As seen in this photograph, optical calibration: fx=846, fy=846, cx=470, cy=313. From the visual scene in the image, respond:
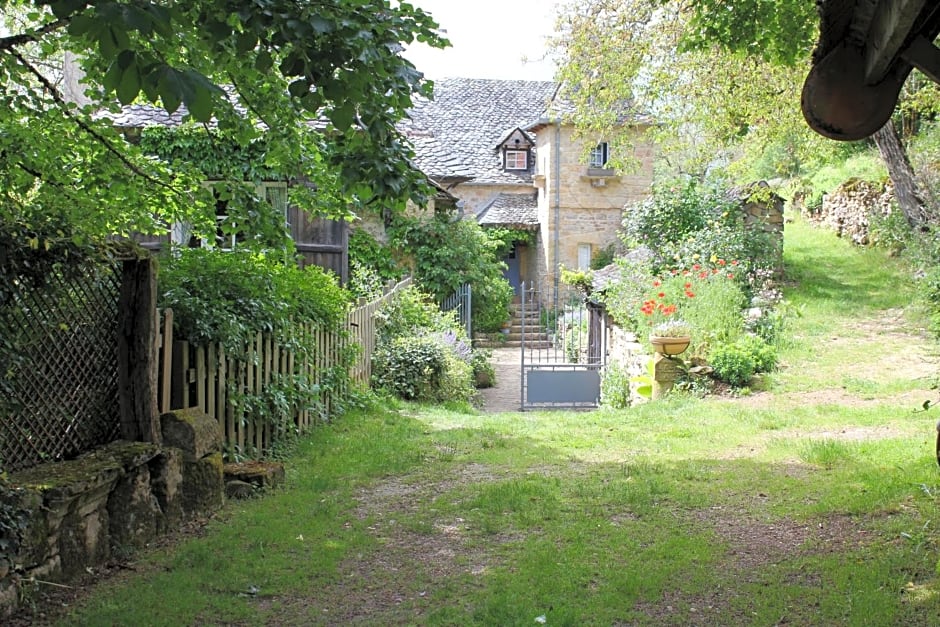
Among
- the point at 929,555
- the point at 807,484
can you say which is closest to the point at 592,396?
the point at 807,484

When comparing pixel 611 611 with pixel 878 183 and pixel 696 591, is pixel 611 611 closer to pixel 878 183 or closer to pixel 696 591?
pixel 696 591

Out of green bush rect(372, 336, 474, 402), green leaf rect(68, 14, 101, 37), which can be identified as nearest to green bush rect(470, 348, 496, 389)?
green bush rect(372, 336, 474, 402)

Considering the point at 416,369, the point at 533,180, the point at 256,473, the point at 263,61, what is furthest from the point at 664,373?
the point at 533,180

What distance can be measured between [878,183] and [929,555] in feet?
56.1

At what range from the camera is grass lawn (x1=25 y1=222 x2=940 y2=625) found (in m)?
4.16

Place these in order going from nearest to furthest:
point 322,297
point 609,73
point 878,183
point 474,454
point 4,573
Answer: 1. point 4,573
2. point 474,454
3. point 322,297
4. point 609,73
5. point 878,183

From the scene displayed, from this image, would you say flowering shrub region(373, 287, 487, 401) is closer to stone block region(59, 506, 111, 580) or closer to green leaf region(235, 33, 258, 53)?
stone block region(59, 506, 111, 580)

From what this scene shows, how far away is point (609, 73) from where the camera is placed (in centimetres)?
1373

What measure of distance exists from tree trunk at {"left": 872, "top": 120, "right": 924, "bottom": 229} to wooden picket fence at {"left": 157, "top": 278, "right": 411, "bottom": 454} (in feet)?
37.0

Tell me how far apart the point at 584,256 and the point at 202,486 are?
2252 centimetres

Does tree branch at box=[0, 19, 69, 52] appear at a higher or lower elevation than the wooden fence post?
higher

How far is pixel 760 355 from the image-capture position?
11.1 meters

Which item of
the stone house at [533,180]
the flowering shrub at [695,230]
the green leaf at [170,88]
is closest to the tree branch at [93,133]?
the green leaf at [170,88]

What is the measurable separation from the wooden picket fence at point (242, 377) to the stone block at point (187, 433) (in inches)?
17.2
